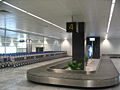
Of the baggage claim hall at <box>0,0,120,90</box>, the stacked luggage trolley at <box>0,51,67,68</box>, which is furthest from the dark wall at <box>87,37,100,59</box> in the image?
the stacked luggage trolley at <box>0,51,67,68</box>

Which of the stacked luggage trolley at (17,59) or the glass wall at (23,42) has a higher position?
the glass wall at (23,42)

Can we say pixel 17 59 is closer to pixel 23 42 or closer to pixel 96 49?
pixel 23 42

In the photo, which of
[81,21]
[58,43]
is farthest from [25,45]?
[81,21]

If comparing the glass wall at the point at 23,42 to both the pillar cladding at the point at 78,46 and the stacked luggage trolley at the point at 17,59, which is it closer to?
the stacked luggage trolley at the point at 17,59

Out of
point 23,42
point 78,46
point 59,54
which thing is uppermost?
point 23,42

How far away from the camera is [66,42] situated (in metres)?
33.8

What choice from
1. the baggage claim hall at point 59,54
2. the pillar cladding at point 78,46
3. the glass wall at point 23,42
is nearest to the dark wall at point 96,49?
the baggage claim hall at point 59,54

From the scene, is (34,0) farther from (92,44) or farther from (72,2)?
(92,44)

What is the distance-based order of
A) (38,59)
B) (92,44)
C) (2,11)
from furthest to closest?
(92,44)
(38,59)
(2,11)

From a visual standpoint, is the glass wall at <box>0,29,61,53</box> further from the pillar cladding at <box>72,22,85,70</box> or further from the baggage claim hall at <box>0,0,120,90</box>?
the pillar cladding at <box>72,22,85,70</box>

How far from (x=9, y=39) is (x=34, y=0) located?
22.1 meters

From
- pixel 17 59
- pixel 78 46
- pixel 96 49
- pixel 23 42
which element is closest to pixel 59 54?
pixel 23 42

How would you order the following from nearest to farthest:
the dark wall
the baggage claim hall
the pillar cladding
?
the baggage claim hall → the pillar cladding → the dark wall

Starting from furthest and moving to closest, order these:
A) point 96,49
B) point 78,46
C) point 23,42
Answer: point 96,49 → point 23,42 → point 78,46
